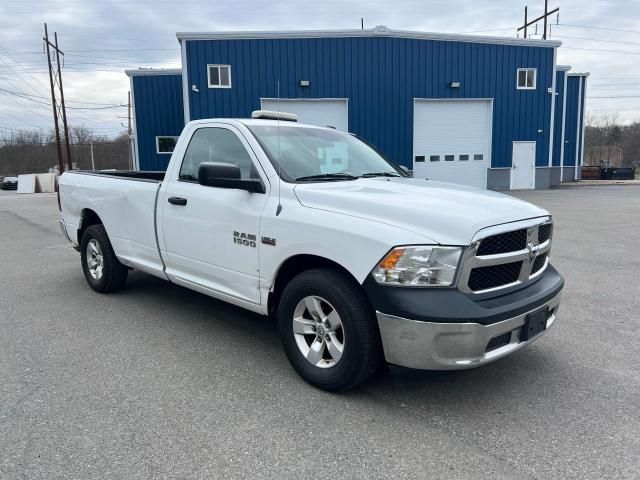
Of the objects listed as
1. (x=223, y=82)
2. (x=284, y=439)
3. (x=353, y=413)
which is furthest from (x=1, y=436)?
(x=223, y=82)

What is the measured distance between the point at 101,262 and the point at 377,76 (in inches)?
749

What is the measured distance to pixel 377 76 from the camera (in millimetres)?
22594

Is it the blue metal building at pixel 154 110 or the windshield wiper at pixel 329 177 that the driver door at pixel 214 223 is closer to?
the windshield wiper at pixel 329 177

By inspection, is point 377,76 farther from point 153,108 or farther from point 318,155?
point 318,155

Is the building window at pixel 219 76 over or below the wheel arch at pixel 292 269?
over

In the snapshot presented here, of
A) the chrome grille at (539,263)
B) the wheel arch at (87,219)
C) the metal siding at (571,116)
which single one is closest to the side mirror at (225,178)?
the chrome grille at (539,263)

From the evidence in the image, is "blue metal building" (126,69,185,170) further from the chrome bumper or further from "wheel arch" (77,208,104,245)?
the chrome bumper

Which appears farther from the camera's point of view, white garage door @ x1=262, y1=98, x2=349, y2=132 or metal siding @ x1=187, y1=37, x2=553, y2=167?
white garage door @ x1=262, y1=98, x2=349, y2=132

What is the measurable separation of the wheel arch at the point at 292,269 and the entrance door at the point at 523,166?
24065 millimetres

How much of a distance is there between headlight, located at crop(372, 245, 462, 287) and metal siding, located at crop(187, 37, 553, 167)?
19235 millimetres

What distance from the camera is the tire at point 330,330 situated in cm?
313

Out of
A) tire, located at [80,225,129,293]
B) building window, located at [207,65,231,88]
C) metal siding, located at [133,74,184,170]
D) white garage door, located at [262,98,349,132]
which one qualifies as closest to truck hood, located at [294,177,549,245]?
tire, located at [80,225,129,293]

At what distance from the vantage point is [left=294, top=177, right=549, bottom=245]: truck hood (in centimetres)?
300

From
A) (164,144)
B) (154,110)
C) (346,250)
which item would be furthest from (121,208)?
(154,110)
